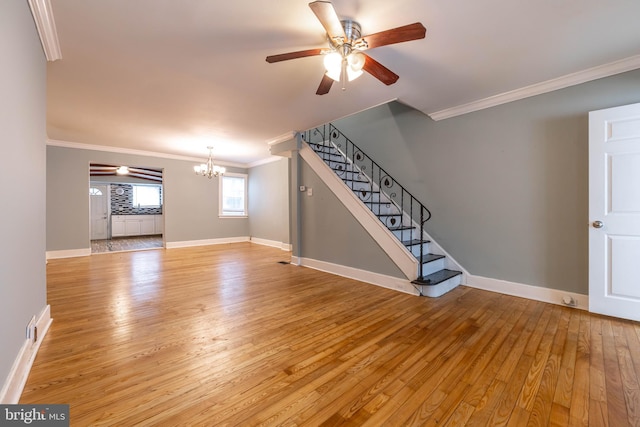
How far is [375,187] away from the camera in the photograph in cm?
510

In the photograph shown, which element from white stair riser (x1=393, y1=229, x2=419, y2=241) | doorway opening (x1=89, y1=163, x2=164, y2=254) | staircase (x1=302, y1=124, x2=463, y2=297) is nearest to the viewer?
staircase (x1=302, y1=124, x2=463, y2=297)

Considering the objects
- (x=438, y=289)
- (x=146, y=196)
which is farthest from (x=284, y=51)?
(x=146, y=196)

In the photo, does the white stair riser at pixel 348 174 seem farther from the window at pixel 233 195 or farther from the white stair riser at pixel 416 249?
the window at pixel 233 195

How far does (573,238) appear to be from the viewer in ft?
9.75

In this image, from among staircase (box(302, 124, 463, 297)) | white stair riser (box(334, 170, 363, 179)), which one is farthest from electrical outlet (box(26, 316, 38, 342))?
white stair riser (box(334, 170, 363, 179))

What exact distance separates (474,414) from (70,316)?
12.0ft

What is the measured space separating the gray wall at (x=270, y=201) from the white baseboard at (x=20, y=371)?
5312 mm

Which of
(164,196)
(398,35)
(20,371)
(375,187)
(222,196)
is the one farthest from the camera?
(222,196)

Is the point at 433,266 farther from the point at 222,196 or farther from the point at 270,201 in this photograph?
the point at 222,196

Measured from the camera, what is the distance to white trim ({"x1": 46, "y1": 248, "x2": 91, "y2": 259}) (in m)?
5.66

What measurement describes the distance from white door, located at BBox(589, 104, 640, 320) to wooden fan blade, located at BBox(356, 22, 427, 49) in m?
2.40

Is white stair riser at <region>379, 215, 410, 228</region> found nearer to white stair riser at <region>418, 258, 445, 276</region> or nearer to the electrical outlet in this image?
white stair riser at <region>418, 258, 445, 276</region>

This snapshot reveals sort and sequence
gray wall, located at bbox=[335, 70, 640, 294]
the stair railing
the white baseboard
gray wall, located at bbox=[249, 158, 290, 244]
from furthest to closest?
gray wall, located at bbox=[249, 158, 290, 244]
the stair railing
gray wall, located at bbox=[335, 70, 640, 294]
the white baseboard

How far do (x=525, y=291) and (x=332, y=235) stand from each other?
110 inches
